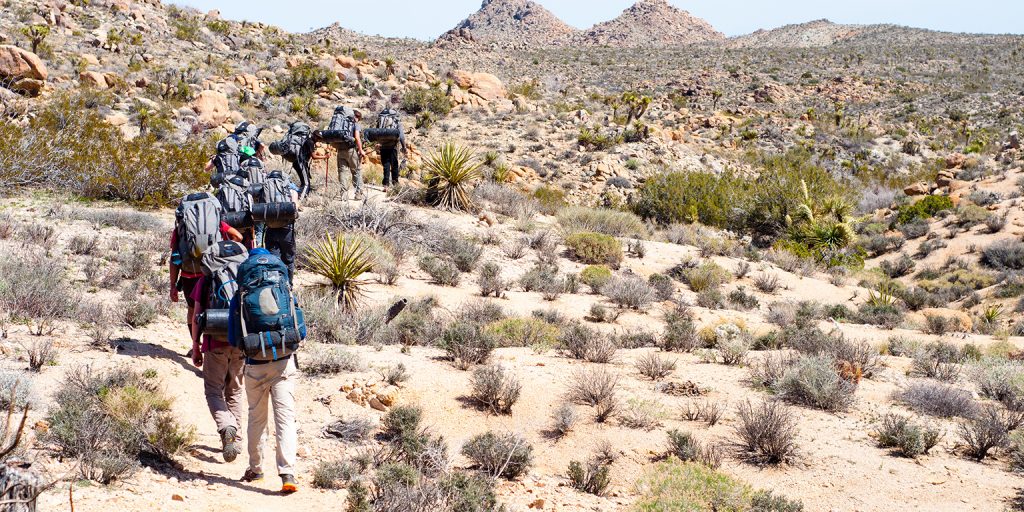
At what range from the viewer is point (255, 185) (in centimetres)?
795

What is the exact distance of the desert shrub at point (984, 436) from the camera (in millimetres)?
6199

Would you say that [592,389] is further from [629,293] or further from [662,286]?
[662,286]

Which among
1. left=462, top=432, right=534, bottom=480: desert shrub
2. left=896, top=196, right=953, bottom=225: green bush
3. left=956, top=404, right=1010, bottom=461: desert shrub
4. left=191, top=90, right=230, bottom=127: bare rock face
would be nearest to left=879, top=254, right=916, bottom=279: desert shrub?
left=896, top=196, right=953, bottom=225: green bush

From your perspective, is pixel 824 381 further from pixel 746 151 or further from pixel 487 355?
pixel 746 151

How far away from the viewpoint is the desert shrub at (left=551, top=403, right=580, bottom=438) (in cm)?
684

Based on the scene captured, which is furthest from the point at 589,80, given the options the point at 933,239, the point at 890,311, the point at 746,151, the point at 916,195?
the point at 890,311

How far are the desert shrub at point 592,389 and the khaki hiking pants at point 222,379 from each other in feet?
11.3

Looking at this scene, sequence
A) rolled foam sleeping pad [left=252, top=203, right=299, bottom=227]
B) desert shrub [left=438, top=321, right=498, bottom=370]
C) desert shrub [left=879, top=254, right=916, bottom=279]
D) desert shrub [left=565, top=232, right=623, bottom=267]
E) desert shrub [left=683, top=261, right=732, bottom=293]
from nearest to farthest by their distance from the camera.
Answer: rolled foam sleeping pad [left=252, top=203, right=299, bottom=227] → desert shrub [left=438, top=321, right=498, bottom=370] → desert shrub [left=683, top=261, right=732, bottom=293] → desert shrub [left=565, top=232, right=623, bottom=267] → desert shrub [left=879, top=254, right=916, bottom=279]

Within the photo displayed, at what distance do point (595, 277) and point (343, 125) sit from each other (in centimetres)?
581

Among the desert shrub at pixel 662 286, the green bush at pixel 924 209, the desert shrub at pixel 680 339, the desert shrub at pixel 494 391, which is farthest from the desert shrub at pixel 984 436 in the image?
the green bush at pixel 924 209

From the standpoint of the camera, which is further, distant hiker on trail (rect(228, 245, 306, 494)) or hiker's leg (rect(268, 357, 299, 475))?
hiker's leg (rect(268, 357, 299, 475))

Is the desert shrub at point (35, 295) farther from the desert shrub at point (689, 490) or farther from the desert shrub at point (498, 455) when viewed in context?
the desert shrub at point (689, 490)

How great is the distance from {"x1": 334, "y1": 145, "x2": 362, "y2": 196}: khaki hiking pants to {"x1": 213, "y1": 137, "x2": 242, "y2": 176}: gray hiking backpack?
479cm

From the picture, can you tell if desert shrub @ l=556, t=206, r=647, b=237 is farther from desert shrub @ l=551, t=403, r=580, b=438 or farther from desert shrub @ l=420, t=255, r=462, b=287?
desert shrub @ l=551, t=403, r=580, b=438
